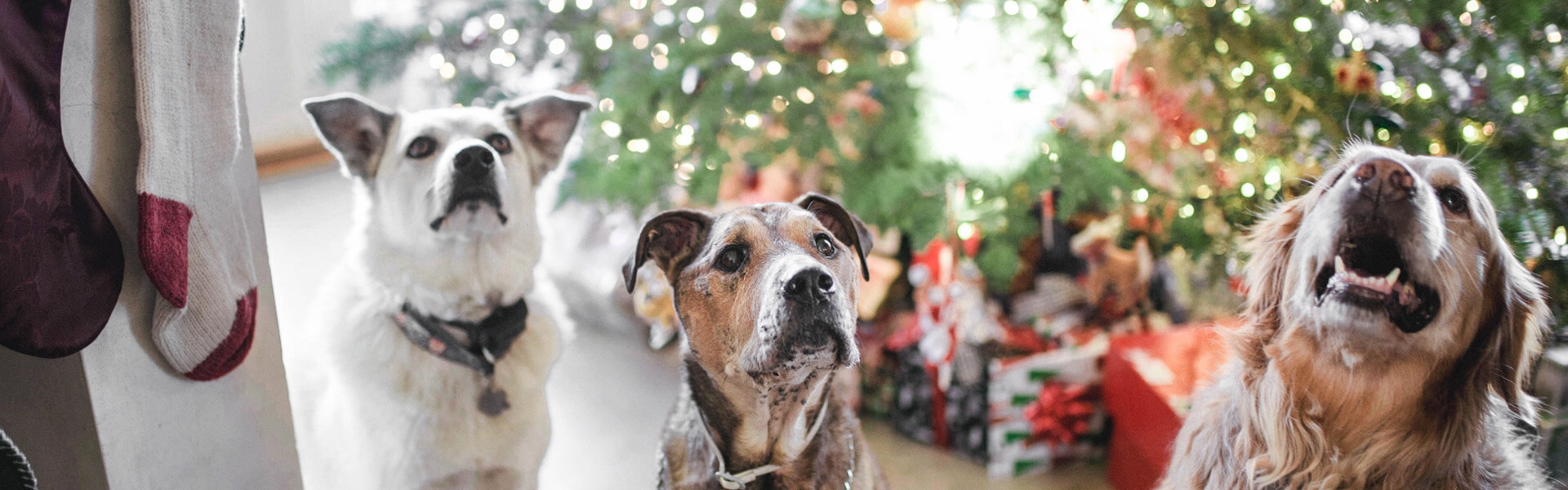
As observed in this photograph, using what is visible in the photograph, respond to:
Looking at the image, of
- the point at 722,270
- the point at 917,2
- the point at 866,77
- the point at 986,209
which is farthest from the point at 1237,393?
the point at 917,2

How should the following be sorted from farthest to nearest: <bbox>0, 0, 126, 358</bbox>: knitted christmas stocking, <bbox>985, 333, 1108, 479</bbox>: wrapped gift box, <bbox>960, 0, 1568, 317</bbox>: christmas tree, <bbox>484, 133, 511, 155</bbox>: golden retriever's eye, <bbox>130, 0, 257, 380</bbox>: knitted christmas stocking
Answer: <bbox>985, 333, 1108, 479</bbox>: wrapped gift box, <bbox>960, 0, 1568, 317</bbox>: christmas tree, <bbox>484, 133, 511, 155</bbox>: golden retriever's eye, <bbox>130, 0, 257, 380</bbox>: knitted christmas stocking, <bbox>0, 0, 126, 358</bbox>: knitted christmas stocking

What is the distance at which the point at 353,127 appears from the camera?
1.20 m

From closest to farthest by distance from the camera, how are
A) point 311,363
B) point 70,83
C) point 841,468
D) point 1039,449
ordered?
point 70,83 < point 841,468 < point 311,363 < point 1039,449

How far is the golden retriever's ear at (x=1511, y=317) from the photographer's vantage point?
3.49 ft

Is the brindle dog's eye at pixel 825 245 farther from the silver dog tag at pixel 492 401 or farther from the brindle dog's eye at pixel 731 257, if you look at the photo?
the silver dog tag at pixel 492 401

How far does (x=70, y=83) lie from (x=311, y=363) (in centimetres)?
56

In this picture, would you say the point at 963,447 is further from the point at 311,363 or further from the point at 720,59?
the point at 311,363

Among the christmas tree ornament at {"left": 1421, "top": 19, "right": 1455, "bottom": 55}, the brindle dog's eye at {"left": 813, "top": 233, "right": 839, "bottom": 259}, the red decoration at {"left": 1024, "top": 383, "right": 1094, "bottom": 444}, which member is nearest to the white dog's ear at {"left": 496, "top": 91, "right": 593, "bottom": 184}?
the brindle dog's eye at {"left": 813, "top": 233, "right": 839, "bottom": 259}

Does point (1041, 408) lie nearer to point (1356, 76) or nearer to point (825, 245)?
point (1356, 76)

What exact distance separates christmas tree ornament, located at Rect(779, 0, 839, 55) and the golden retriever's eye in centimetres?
100

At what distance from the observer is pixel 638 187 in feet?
6.30

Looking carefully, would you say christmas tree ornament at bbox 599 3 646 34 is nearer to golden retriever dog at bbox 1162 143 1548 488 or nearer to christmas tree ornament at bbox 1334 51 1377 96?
golden retriever dog at bbox 1162 143 1548 488

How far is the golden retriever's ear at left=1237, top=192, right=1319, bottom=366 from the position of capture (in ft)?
3.84

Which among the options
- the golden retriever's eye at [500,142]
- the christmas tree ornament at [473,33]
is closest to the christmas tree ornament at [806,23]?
the christmas tree ornament at [473,33]
